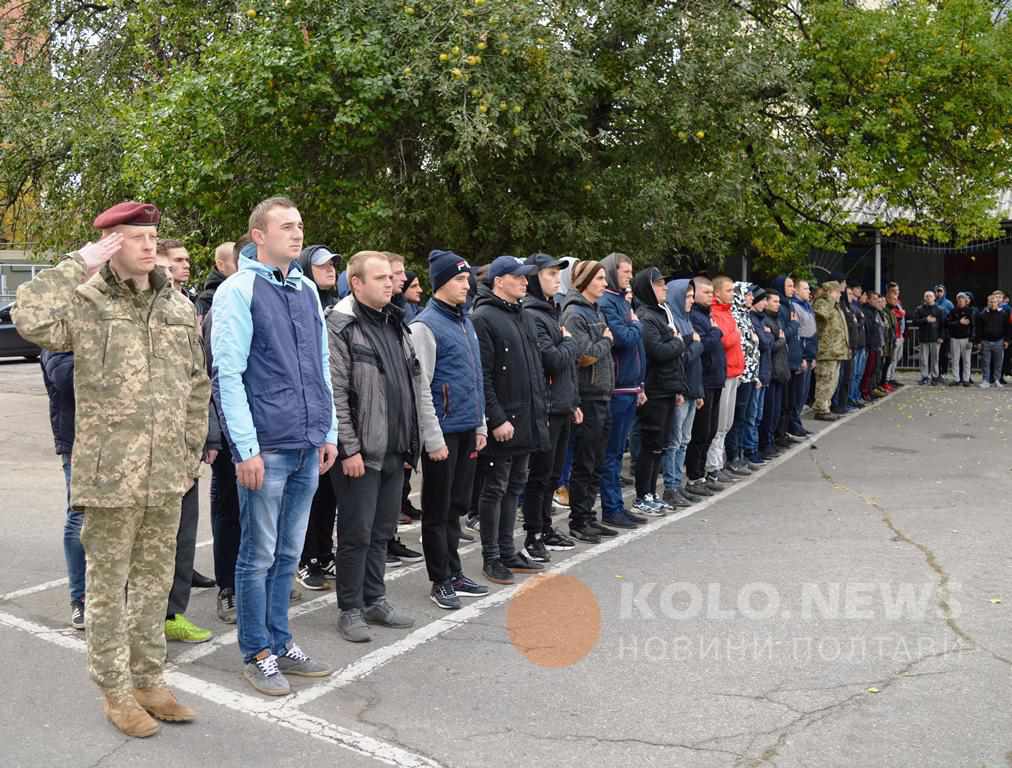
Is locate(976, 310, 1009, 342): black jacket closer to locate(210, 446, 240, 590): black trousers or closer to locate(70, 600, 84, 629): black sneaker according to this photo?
locate(210, 446, 240, 590): black trousers

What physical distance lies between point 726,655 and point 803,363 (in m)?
8.71

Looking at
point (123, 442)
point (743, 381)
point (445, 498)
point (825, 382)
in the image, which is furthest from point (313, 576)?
point (825, 382)

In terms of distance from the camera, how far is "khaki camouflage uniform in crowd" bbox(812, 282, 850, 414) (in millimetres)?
15805

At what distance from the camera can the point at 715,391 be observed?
34.9ft

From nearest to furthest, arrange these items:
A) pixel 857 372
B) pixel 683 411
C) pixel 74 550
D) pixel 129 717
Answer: pixel 129 717 → pixel 74 550 → pixel 683 411 → pixel 857 372

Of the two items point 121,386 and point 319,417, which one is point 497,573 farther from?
point 121,386

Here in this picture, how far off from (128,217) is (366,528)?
217 centimetres

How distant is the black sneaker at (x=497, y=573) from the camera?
711 centimetres

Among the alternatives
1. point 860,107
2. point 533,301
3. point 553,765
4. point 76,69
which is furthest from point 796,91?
point 553,765

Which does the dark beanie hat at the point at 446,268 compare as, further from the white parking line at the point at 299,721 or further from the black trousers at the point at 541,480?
the white parking line at the point at 299,721

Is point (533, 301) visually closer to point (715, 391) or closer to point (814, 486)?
point (715, 391)

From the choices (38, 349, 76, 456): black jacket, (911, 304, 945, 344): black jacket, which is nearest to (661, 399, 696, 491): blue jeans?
(38, 349, 76, 456): black jacket

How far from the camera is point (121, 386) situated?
4.47 metres

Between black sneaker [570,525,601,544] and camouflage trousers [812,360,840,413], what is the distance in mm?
9091
